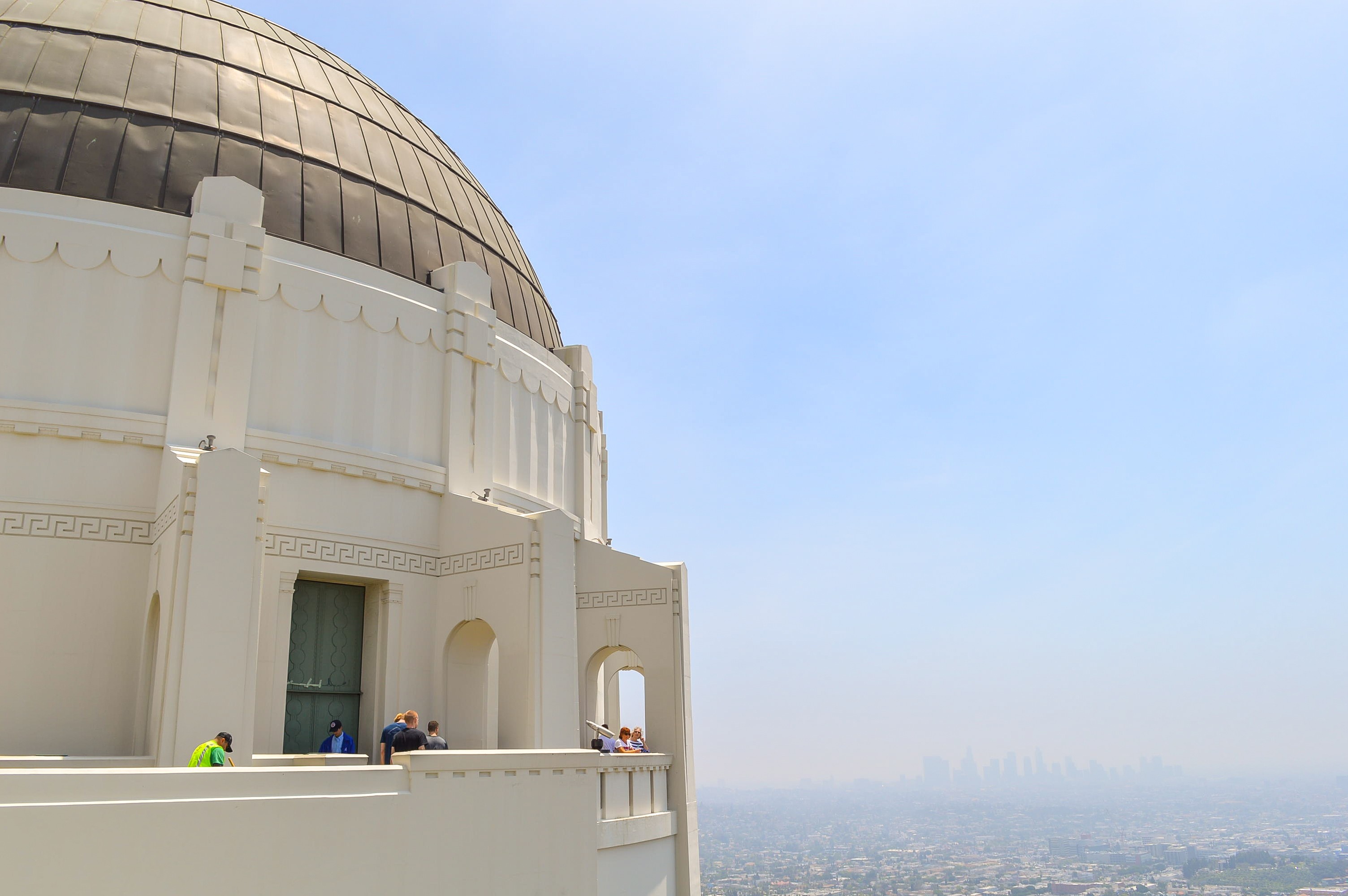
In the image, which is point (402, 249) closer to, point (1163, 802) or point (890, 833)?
point (890, 833)

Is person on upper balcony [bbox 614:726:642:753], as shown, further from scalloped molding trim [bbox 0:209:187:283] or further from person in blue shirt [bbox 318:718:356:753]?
scalloped molding trim [bbox 0:209:187:283]

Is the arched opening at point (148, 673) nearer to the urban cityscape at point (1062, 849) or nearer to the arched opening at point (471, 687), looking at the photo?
the arched opening at point (471, 687)

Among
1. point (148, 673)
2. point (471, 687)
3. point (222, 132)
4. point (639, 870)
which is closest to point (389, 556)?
point (471, 687)

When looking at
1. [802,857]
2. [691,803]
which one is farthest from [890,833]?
[691,803]

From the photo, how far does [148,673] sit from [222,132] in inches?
354

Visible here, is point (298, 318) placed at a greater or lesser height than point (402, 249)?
lesser

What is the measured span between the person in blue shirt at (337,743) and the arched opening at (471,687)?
1540 millimetres

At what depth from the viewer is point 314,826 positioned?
8469 mm

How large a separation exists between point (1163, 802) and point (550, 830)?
149919 mm

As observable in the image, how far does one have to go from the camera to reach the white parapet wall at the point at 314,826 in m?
7.34

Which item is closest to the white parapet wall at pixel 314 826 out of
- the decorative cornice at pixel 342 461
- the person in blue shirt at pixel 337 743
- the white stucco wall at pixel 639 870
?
the white stucco wall at pixel 639 870

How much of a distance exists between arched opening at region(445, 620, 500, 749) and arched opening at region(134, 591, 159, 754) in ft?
13.6

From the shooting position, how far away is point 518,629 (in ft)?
47.5

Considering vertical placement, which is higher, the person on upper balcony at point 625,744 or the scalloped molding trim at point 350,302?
the scalloped molding trim at point 350,302
